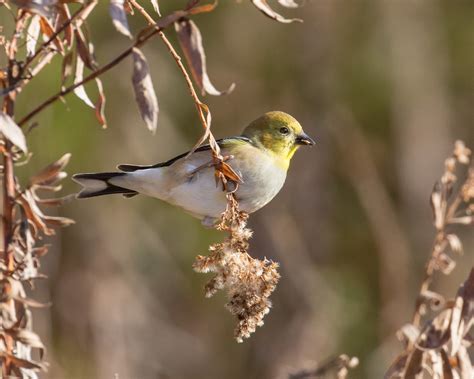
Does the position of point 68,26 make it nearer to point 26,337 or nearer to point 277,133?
point 26,337

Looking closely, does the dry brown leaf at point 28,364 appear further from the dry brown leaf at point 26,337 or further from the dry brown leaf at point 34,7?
the dry brown leaf at point 34,7

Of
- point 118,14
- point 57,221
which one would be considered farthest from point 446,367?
point 118,14

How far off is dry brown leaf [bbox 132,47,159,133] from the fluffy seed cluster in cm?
57

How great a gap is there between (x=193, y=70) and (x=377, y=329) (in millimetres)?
6816

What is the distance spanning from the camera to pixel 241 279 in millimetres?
2484

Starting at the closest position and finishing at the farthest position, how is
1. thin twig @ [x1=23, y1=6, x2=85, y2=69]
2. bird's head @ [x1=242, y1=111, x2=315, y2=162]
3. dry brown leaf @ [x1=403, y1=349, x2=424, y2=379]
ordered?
thin twig @ [x1=23, y1=6, x2=85, y2=69], dry brown leaf @ [x1=403, y1=349, x2=424, y2=379], bird's head @ [x1=242, y1=111, x2=315, y2=162]

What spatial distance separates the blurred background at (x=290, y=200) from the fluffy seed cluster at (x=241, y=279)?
480 cm

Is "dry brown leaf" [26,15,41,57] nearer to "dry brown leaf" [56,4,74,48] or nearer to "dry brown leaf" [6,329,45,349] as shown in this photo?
"dry brown leaf" [56,4,74,48]

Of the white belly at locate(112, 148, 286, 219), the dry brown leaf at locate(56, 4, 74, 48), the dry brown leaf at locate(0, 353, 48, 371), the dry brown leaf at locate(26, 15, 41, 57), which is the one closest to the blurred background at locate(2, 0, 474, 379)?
the white belly at locate(112, 148, 286, 219)

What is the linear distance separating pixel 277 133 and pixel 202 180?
63cm

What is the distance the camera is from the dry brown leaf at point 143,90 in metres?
2.08

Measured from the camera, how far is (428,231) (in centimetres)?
897

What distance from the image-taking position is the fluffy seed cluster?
2.42 metres

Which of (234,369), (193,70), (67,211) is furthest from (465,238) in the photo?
(193,70)
